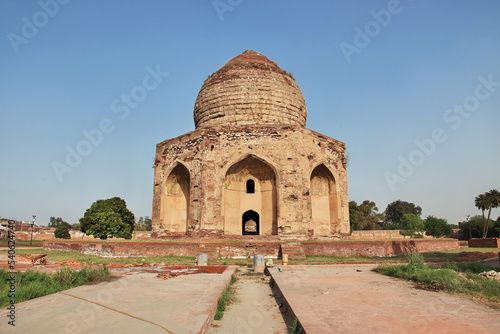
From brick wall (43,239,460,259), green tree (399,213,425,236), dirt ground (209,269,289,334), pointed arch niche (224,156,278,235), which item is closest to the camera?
dirt ground (209,269,289,334)

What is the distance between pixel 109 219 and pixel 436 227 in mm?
37565

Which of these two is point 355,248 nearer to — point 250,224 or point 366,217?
point 250,224

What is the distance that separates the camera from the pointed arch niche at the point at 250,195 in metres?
15.9

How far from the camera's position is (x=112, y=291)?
16.3ft

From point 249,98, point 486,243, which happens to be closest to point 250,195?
point 249,98

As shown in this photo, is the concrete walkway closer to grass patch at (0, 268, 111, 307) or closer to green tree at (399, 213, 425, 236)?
grass patch at (0, 268, 111, 307)

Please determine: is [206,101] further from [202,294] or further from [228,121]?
[202,294]

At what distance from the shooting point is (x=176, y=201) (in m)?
17.6

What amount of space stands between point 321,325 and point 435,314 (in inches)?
54.8

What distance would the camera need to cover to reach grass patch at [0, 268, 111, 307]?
15.4ft

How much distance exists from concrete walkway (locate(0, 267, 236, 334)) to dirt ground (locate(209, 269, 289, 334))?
0.94ft

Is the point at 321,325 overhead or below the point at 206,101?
below

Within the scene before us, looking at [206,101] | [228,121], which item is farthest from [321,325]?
[206,101]

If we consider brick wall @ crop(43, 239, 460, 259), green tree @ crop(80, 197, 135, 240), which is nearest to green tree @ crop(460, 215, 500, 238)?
brick wall @ crop(43, 239, 460, 259)
